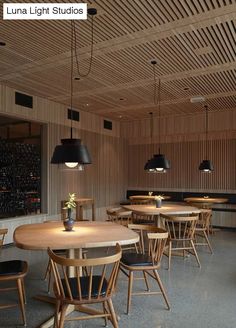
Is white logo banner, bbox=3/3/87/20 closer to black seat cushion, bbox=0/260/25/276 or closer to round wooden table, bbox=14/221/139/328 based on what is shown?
round wooden table, bbox=14/221/139/328

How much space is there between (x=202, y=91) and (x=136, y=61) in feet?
8.13

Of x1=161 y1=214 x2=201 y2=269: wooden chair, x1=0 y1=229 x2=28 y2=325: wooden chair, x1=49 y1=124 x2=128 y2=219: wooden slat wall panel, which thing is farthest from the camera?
x1=49 y1=124 x2=128 y2=219: wooden slat wall panel

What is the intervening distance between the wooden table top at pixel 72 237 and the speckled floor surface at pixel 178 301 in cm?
84

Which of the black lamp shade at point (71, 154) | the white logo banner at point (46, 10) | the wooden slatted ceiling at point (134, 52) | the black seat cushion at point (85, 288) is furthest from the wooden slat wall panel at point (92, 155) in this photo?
the black seat cushion at point (85, 288)

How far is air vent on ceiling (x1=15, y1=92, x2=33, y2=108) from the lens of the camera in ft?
23.7

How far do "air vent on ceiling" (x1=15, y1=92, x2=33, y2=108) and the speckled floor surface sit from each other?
11.7 ft

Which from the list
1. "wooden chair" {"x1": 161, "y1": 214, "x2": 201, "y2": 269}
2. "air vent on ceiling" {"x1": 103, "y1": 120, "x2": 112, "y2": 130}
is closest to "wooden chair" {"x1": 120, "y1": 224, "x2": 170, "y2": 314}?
"wooden chair" {"x1": 161, "y1": 214, "x2": 201, "y2": 269}

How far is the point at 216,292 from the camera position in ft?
13.8

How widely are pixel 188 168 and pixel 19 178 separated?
5.33 meters

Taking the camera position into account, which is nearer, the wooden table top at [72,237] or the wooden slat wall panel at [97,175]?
the wooden table top at [72,237]

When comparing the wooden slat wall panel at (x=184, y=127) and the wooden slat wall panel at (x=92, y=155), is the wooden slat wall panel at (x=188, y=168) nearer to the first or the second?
the wooden slat wall panel at (x=184, y=127)

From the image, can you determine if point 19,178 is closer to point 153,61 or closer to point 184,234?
point 184,234

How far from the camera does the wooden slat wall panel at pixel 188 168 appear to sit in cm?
952

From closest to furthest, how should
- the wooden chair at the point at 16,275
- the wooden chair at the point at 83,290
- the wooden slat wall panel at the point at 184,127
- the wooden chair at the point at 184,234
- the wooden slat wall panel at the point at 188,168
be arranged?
the wooden chair at the point at 83,290
the wooden chair at the point at 16,275
the wooden chair at the point at 184,234
the wooden slat wall panel at the point at 184,127
the wooden slat wall panel at the point at 188,168
